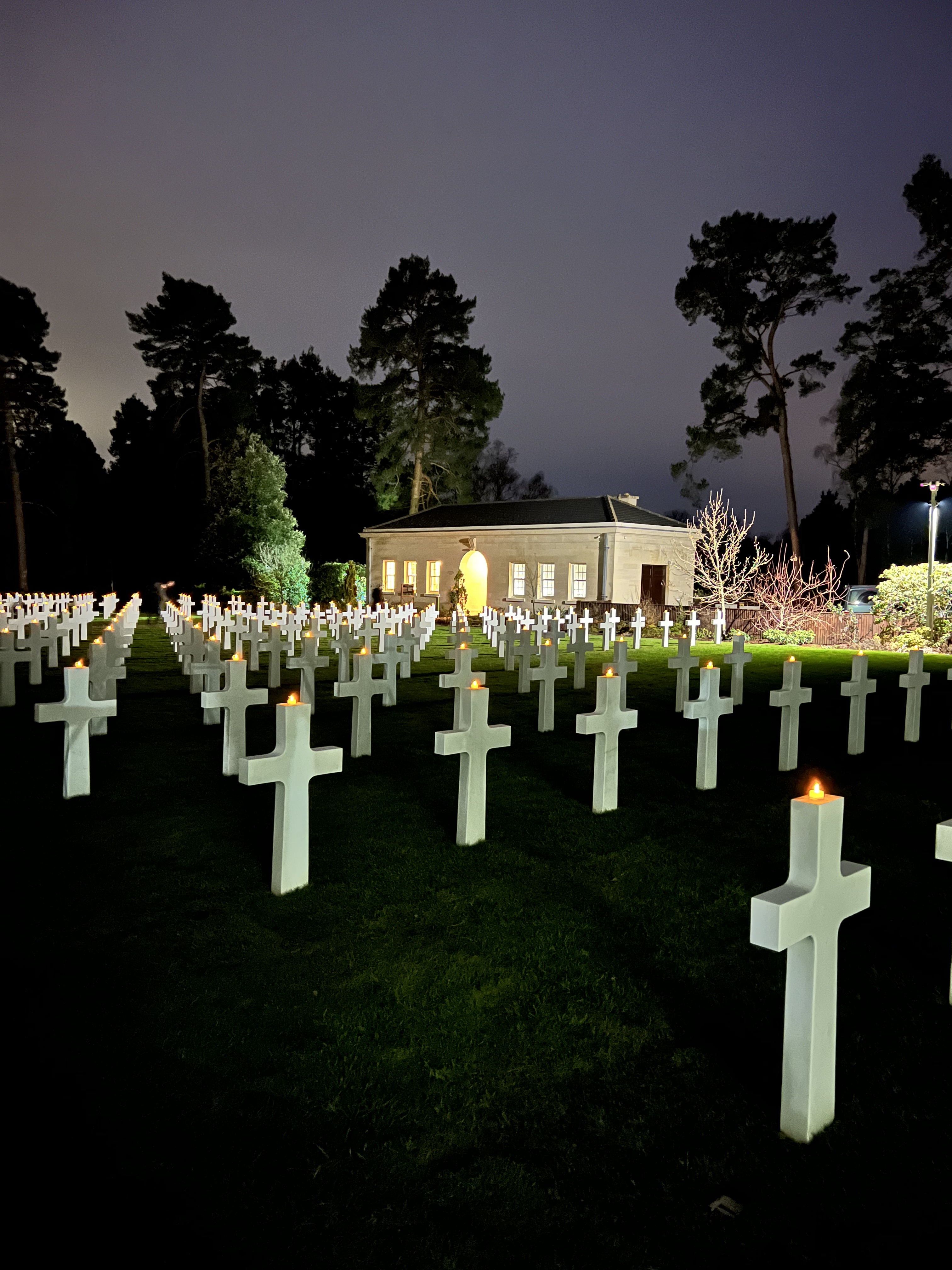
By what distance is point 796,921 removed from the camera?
9.16 feet

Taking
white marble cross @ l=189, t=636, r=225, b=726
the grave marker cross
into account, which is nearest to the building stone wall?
the grave marker cross

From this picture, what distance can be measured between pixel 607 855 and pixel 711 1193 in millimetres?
2789

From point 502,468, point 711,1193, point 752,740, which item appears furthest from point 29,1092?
point 502,468

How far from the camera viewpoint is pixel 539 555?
31078 millimetres

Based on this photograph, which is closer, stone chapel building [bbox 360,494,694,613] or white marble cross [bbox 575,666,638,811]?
white marble cross [bbox 575,666,638,811]

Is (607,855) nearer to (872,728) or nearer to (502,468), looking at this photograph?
(872,728)

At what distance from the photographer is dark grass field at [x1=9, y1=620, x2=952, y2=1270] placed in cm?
250

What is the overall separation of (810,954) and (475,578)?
31.9m

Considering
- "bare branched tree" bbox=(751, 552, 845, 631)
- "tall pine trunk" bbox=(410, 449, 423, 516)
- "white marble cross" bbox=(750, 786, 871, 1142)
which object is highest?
"tall pine trunk" bbox=(410, 449, 423, 516)

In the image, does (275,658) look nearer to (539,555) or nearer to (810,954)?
(810,954)

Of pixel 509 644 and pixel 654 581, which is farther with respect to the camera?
pixel 654 581

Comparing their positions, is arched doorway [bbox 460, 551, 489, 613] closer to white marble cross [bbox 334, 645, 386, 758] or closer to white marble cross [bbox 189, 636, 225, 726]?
white marble cross [bbox 189, 636, 225, 726]

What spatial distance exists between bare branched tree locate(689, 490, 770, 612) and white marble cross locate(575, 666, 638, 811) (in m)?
18.8

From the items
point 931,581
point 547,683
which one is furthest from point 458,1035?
point 931,581
